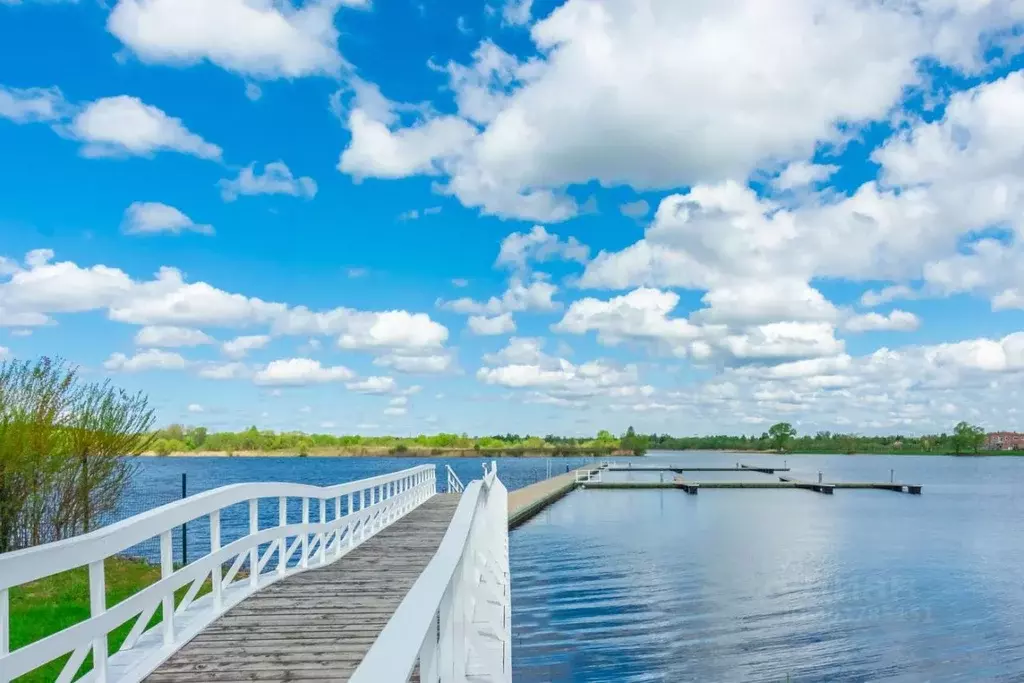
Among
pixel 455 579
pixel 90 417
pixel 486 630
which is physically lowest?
pixel 486 630

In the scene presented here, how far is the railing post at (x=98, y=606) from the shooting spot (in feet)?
17.9

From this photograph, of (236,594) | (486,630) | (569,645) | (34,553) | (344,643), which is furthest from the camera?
(569,645)

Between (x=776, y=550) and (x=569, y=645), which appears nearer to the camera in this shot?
(x=569, y=645)

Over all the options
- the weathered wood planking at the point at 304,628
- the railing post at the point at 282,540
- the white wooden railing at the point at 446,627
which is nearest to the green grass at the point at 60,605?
the railing post at the point at 282,540

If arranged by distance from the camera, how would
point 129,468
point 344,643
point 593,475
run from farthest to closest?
point 593,475 < point 129,468 < point 344,643

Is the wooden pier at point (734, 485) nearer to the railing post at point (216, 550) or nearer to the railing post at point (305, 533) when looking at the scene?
the railing post at point (305, 533)

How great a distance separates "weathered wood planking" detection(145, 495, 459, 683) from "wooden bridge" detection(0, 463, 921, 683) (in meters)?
0.02

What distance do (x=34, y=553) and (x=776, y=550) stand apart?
127 feet

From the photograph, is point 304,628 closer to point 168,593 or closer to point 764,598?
point 168,593

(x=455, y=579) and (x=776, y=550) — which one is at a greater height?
(x=455, y=579)


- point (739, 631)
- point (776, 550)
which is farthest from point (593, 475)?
point (739, 631)

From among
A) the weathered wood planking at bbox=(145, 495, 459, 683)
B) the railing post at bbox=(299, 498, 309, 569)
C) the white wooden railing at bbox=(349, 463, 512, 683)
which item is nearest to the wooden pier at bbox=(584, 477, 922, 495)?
the railing post at bbox=(299, 498, 309, 569)

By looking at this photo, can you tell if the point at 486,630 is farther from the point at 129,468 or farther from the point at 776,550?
the point at 776,550

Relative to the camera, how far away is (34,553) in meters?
4.59
